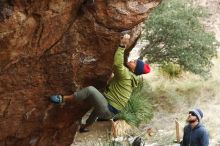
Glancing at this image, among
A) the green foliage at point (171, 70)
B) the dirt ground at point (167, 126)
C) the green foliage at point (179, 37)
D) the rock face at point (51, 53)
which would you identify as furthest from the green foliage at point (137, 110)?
the rock face at point (51, 53)

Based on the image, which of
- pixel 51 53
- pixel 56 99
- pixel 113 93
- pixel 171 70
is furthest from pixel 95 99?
pixel 171 70

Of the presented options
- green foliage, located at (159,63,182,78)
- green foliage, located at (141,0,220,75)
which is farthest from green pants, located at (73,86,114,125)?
green foliage, located at (159,63,182,78)

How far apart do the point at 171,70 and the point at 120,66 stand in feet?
24.8

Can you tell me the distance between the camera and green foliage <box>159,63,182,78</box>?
15.2 meters

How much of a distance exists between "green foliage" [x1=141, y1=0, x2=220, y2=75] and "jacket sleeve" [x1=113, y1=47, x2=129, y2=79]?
18.1 feet

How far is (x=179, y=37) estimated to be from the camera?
1365cm

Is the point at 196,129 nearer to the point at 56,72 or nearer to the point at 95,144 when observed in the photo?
the point at 56,72

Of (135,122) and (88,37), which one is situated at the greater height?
(88,37)

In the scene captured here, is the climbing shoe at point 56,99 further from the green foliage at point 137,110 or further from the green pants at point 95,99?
the green foliage at point 137,110

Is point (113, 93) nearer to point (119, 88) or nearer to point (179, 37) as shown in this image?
point (119, 88)

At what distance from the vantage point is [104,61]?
325 inches

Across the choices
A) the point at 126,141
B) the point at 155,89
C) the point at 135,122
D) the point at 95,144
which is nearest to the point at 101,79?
the point at 126,141

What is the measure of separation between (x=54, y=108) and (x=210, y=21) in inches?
506

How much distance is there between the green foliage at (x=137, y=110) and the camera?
501 inches
